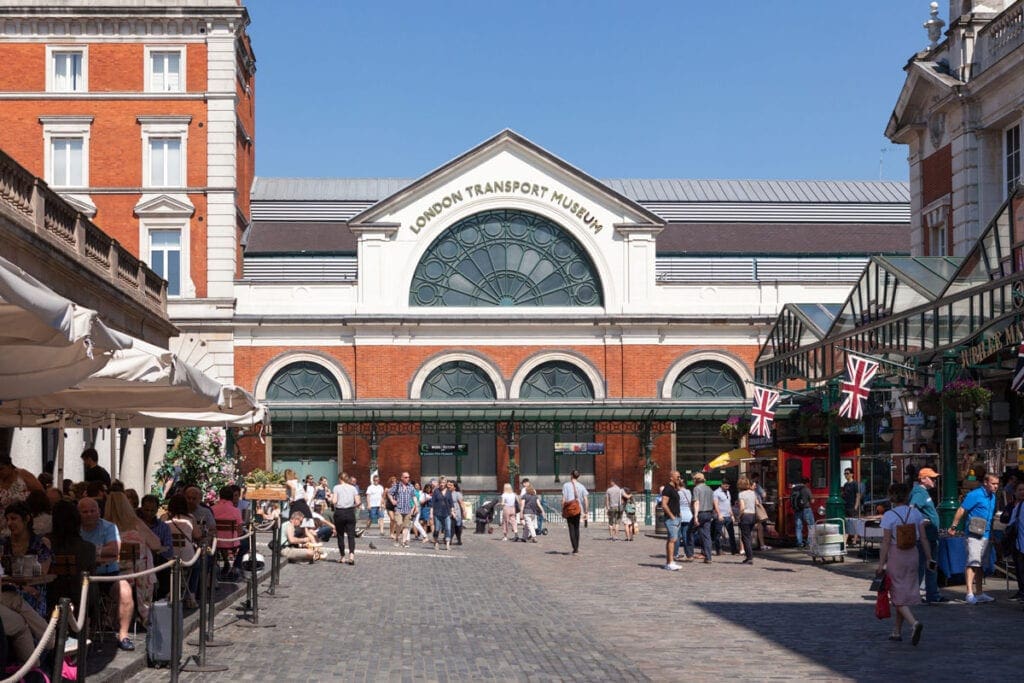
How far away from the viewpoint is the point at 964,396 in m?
21.2

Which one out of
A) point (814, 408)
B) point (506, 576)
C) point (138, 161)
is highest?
point (138, 161)

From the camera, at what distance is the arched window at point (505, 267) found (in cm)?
5241

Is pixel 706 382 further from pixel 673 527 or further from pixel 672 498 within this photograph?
pixel 673 527

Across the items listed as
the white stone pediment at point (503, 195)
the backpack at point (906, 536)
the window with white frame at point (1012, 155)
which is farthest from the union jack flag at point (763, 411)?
the white stone pediment at point (503, 195)

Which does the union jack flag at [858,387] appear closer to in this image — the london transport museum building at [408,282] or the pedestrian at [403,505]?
the pedestrian at [403,505]

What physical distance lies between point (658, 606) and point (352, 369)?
3405cm

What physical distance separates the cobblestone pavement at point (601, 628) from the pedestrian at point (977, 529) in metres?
0.51

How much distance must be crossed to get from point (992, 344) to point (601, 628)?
8523mm

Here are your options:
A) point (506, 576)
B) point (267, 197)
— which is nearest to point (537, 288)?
point (267, 197)

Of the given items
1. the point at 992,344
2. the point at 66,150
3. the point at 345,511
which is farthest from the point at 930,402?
the point at 66,150

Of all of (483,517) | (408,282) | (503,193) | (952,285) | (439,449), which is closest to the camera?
(952,285)

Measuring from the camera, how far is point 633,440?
52.0 metres

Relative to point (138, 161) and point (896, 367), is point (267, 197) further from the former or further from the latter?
point (896, 367)

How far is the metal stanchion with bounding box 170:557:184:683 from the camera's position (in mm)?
11625
